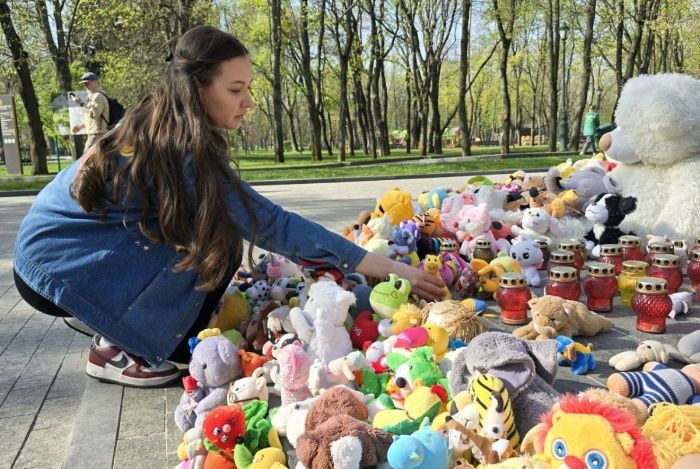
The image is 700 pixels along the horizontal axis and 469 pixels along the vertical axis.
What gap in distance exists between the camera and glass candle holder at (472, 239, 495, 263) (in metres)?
3.80

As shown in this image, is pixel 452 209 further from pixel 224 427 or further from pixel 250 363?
pixel 224 427

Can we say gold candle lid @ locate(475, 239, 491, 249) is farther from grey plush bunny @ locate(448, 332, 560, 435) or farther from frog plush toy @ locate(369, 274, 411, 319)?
grey plush bunny @ locate(448, 332, 560, 435)

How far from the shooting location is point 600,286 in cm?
294

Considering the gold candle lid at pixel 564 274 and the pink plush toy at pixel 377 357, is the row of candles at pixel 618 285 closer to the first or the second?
the gold candle lid at pixel 564 274

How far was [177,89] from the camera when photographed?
7.50 feet

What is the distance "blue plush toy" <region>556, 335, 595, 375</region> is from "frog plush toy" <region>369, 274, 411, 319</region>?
2.28ft

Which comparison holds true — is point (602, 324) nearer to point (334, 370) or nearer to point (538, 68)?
point (334, 370)

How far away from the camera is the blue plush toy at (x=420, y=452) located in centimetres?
148

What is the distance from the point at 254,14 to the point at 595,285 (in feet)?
97.1

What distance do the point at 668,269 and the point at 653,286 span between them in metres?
0.60

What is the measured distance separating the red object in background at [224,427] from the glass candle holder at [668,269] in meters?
2.39

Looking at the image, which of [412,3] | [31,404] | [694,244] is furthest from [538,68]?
[31,404]

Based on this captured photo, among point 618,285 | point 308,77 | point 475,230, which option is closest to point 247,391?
point 618,285

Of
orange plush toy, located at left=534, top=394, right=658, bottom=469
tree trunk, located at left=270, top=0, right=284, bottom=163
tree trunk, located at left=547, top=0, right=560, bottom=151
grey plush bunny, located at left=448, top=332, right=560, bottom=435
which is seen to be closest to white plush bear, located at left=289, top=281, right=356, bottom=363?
grey plush bunny, located at left=448, top=332, right=560, bottom=435
